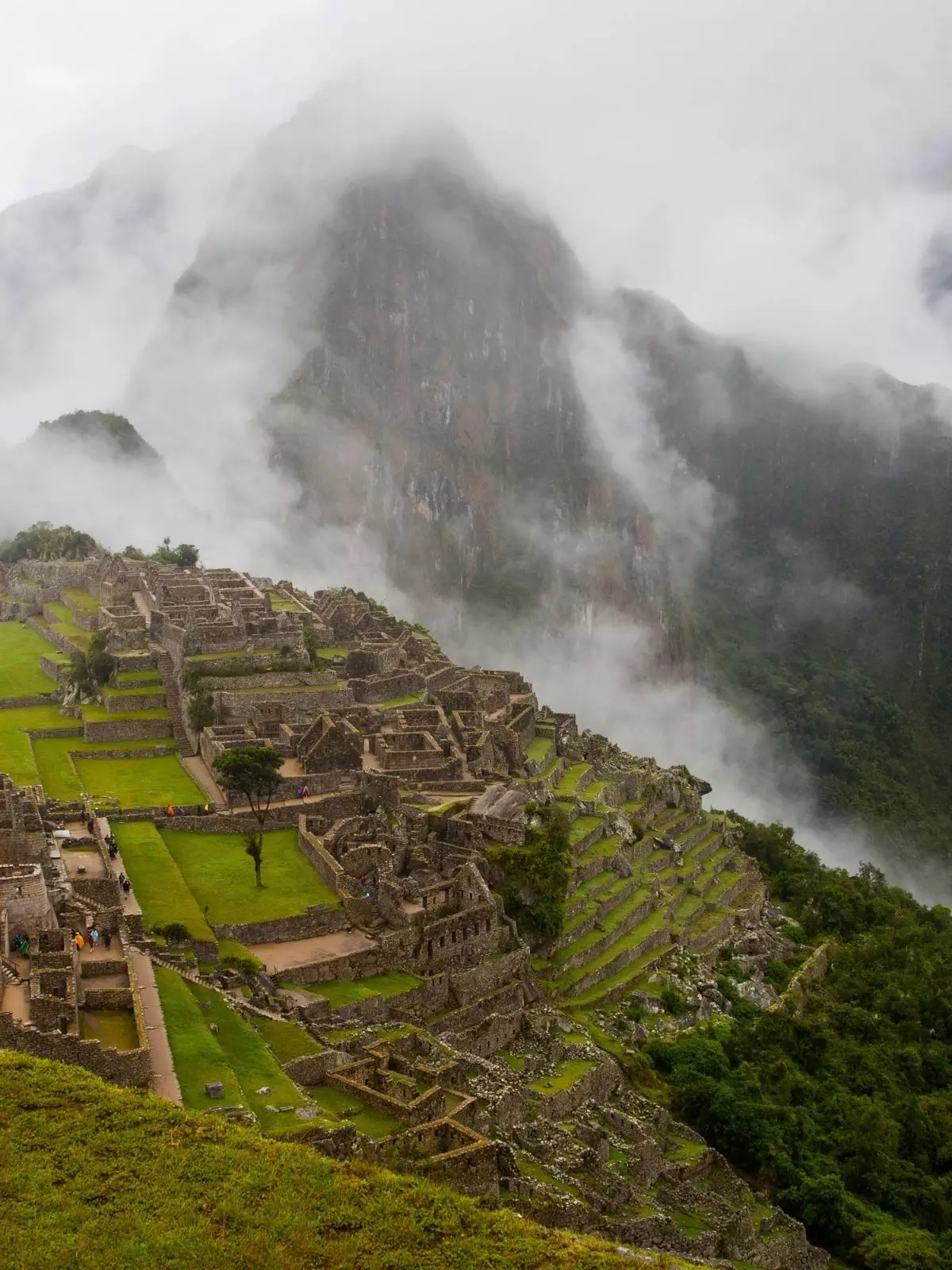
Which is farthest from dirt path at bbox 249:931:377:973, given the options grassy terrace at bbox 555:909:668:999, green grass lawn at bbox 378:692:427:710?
green grass lawn at bbox 378:692:427:710

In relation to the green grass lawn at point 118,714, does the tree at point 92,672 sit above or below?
above

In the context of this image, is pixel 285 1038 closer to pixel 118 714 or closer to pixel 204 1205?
pixel 204 1205

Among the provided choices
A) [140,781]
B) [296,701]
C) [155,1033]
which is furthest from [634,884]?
[155,1033]

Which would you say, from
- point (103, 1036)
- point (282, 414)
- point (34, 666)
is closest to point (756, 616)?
point (282, 414)

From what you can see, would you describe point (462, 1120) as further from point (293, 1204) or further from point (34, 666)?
point (34, 666)

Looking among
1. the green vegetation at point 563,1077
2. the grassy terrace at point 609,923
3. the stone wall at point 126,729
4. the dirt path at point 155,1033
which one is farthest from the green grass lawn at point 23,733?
the green vegetation at point 563,1077

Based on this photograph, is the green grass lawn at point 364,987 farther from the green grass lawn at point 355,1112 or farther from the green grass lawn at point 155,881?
the green grass lawn at point 355,1112
